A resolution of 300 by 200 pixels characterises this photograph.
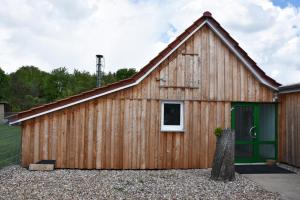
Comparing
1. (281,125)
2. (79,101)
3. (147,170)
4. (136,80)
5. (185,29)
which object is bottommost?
(147,170)

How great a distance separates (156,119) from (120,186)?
3312mm

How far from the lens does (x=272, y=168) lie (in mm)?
11188

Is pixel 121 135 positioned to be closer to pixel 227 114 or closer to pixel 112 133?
pixel 112 133

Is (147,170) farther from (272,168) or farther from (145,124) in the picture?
(272,168)

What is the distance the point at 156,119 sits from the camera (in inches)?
436

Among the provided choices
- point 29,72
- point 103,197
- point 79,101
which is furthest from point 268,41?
point 29,72

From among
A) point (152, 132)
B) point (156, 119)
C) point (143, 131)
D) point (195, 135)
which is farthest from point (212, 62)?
point (143, 131)

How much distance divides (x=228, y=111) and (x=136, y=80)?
3669 mm

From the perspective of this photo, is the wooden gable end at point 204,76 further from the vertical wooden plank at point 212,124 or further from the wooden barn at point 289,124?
the wooden barn at point 289,124

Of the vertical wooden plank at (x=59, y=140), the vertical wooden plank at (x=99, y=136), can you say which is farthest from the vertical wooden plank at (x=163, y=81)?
the vertical wooden plank at (x=59, y=140)

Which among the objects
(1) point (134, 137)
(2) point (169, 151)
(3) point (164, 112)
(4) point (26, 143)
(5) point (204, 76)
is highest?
(5) point (204, 76)

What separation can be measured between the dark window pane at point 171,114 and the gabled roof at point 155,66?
1495mm

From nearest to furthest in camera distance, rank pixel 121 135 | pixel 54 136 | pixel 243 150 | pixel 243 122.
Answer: pixel 54 136 < pixel 121 135 < pixel 243 150 < pixel 243 122

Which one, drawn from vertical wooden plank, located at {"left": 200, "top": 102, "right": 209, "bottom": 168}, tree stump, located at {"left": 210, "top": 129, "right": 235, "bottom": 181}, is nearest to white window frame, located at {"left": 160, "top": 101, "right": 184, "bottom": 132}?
vertical wooden plank, located at {"left": 200, "top": 102, "right": 209, "bottom": 168}
